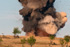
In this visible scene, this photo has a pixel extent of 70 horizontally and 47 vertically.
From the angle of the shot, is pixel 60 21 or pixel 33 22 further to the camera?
pixel 60 21

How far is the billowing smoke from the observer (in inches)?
5979

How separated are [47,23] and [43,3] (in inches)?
578

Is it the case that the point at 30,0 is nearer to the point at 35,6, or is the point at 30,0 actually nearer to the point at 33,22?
the point at 35,6

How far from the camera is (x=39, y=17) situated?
500 ft

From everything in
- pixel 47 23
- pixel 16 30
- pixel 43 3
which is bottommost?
pixel 16 30

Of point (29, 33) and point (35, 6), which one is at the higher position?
point (35, 6)

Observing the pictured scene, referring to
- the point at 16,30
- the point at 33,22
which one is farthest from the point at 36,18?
the point at 16,30

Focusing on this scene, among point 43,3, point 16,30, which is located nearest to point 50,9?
point 43,3

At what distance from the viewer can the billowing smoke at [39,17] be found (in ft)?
498

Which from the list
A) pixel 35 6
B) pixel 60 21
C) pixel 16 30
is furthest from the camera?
pixel 60 21

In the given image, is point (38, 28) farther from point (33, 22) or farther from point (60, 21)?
point (60, 21)

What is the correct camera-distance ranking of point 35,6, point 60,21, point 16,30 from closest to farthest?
point 16,30
point 35,6
point 60,21

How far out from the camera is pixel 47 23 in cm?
15650

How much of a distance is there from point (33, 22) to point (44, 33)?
11.4 meters
